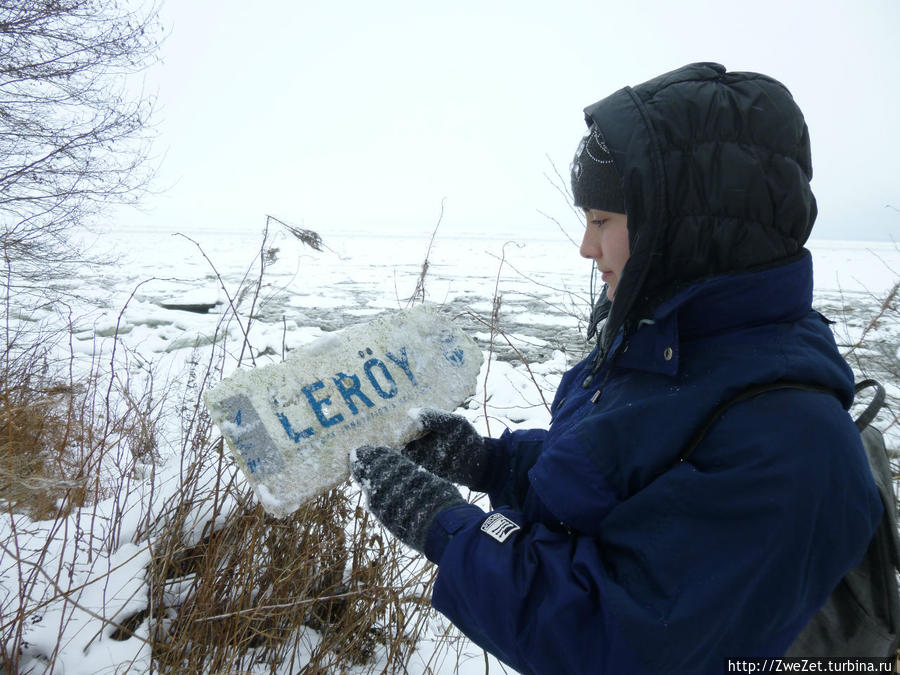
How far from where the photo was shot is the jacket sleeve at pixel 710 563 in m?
0.71

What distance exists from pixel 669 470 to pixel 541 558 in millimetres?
271

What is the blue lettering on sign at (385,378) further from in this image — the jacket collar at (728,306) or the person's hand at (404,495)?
the jacket collar at (728,306)

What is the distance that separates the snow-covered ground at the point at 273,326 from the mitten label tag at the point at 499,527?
0.53 meters

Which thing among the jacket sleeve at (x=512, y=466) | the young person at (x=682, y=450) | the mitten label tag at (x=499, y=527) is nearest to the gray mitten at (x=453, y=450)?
the jacket sleeve at (x=512, y=466)

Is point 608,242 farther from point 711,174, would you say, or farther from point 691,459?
point 691,459

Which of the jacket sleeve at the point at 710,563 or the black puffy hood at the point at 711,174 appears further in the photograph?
the black puffy hood at the point at 711,174

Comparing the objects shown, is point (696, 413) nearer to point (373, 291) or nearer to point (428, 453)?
point (428, 453)

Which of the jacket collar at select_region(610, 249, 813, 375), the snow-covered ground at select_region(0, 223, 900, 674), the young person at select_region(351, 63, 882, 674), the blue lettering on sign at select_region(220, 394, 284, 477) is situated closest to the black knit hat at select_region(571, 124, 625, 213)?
the young person at select_region(351, 63, 882, 674)

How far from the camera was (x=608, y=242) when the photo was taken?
3.48ft

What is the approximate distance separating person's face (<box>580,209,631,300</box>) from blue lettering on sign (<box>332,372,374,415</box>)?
29.0 inches

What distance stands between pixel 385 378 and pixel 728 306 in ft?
3.09

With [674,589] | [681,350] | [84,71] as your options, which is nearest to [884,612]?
[674,589]

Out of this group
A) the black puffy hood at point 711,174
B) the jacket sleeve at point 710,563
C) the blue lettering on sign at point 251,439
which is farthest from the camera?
the blue lettering on sign at point 251,439

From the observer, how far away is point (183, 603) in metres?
1.53
